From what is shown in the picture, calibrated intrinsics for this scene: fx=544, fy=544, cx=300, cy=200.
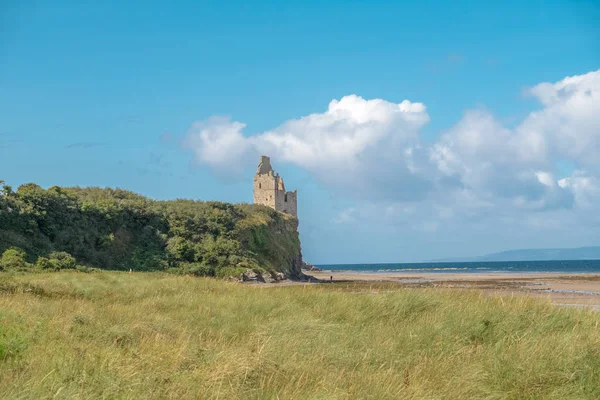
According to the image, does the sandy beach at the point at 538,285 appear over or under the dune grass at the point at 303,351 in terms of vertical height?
under

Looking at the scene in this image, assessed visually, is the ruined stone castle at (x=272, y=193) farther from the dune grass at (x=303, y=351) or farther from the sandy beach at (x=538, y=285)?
the dune grass at (x=303, y=351)

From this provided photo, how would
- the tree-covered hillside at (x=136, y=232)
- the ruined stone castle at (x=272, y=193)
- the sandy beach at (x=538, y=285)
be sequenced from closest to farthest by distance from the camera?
the sandy beach at (x=538, y=285), the tree-covered hillside at (x=136, y=232), the ruined stone castle at (x=272, y=193)

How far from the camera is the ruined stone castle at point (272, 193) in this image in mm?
67500

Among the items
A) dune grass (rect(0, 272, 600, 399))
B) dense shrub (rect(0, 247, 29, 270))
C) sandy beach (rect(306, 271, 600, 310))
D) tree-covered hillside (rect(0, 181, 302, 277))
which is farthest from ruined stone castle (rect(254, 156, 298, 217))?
dune grass (rect(0, 272, 600, 399))

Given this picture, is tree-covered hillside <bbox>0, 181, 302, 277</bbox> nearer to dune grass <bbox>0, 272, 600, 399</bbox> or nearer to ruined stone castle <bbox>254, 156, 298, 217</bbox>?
ruined stone castle <bbox>254, 156, 298, 217</bbox>

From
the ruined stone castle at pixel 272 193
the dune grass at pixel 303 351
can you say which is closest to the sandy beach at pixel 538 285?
the dune grass at pixel 303 351

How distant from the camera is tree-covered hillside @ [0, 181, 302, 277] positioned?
98.8 ft

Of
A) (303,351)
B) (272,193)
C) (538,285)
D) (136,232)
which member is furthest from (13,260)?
(272,193)

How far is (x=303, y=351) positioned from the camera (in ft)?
24.3

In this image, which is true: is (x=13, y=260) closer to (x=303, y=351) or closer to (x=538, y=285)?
(x=303, y=351)

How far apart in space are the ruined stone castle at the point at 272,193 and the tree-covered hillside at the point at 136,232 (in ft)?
58.9

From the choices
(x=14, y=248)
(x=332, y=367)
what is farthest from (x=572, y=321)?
(x=14, y=248)

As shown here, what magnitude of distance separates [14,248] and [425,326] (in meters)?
24.4

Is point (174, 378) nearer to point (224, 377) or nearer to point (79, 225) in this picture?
point (224, 377)
